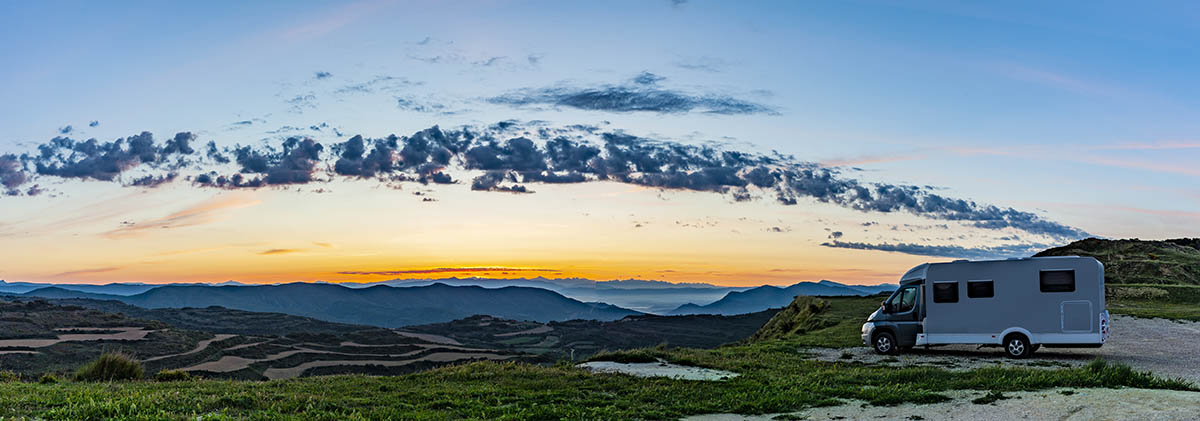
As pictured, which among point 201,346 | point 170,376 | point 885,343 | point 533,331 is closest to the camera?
point 170,376

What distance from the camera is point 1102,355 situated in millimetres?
22469

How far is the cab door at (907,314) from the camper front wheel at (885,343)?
0.18 m

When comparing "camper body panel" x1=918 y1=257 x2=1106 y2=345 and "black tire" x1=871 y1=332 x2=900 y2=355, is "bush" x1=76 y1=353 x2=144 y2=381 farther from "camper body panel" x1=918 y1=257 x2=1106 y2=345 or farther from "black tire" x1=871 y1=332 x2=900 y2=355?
"camper body panel" x1=918 y1=257 x2=1106 y2=345

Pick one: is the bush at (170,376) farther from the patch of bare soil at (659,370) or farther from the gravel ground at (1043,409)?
the gravel ground at (1043,409)

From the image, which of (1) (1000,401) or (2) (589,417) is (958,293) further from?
(2) (589,417)

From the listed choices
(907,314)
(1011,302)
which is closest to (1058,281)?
(1011,302)

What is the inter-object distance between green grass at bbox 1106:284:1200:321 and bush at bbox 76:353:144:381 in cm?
4363

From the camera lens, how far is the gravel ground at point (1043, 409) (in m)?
10.7

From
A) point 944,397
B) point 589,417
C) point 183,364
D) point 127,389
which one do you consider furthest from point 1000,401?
point 183,364

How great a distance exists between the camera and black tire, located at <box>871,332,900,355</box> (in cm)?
2425

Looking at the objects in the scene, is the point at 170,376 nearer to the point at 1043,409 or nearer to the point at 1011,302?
the point at 1043,409

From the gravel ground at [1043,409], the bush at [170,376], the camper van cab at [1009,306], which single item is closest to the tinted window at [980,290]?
the camper van cab at [1009,306]

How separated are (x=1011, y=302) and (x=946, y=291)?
1773 millimetres

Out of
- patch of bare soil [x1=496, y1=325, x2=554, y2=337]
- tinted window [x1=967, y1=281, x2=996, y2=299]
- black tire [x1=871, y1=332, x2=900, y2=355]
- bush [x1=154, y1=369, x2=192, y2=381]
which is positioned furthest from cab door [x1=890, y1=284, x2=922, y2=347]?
patch of bare soil [x1=496, y1=325, x2=554, y2=337]
